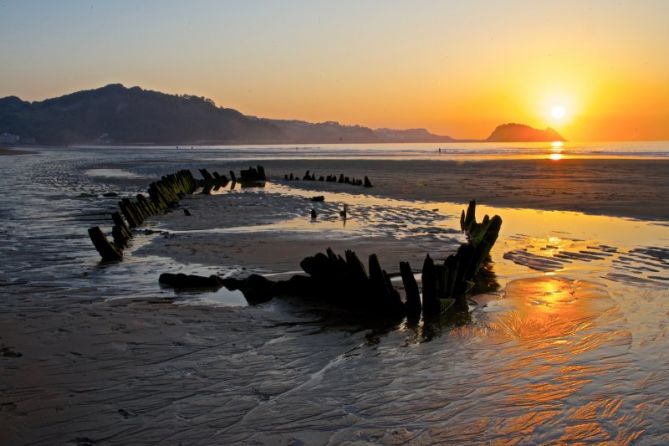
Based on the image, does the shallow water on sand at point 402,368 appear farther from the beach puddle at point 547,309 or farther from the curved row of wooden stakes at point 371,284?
the curved row of wooden stakes at point 371,284

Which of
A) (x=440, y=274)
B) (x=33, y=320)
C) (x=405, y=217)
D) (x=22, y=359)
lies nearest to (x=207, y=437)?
(x=22, y=359)

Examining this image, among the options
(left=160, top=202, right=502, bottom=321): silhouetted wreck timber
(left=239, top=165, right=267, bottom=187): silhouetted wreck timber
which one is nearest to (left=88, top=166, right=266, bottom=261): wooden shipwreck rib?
(left=239, top=165, right=267, bottom=187): silhouetted wreck timber

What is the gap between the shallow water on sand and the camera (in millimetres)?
4723

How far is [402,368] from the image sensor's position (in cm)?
603

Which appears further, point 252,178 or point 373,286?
point 252,178

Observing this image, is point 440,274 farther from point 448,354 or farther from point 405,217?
point 405,217

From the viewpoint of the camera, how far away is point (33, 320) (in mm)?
7504

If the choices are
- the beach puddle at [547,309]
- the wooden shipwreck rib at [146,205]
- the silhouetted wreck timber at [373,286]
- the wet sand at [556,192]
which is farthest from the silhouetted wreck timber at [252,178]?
the beach puddle at [547,309]

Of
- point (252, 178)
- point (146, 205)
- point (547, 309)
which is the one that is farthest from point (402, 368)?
point (252, 178)

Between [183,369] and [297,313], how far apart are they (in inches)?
92.5

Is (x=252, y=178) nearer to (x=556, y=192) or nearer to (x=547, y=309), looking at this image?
(x=556, y=192)

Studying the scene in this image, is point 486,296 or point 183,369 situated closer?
point 183,369

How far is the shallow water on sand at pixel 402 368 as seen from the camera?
472 cm

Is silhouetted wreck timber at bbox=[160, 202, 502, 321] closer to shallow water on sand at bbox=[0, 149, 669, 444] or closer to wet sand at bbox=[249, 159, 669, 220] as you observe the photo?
shallow water on sand at bbox=[0, 149, 669, 444]
